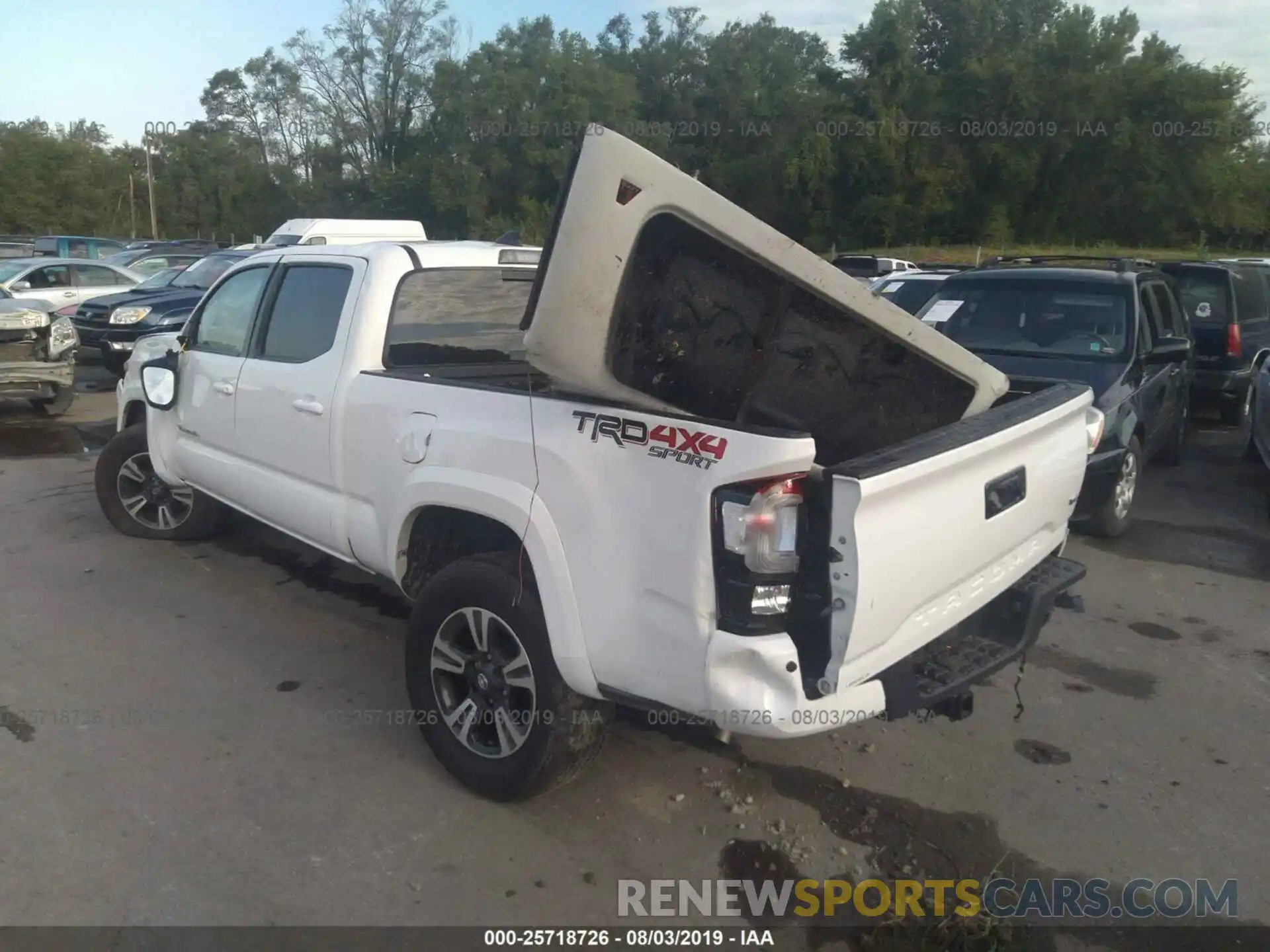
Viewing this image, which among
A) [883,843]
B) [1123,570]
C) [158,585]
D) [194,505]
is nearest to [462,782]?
[883,843]

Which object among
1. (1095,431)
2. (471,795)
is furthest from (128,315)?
(1095,431)

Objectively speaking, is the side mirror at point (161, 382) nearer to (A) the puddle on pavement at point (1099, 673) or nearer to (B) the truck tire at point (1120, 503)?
(A) the puddle on pavement at point (1099, 673)

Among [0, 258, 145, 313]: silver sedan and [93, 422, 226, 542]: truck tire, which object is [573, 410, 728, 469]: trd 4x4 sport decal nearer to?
[93, 422, 226, 542]: truck tire

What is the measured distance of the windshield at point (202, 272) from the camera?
1475cm

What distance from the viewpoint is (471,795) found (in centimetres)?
371

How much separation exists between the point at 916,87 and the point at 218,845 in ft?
175

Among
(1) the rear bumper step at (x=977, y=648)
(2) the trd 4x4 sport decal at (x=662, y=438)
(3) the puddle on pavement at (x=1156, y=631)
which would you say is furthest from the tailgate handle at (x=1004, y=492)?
(3) the puddle on pavement at (x=1156, y=631)

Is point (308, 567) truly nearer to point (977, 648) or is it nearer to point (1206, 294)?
point (977, 648)

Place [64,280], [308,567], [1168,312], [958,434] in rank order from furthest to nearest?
[64,280] → [1168,312] → [308,567] → [958,434]

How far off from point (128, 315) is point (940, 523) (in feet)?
42.1

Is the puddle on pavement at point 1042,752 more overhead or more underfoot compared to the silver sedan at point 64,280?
more underfoot

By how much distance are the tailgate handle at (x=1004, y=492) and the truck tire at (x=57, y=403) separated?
10.4m

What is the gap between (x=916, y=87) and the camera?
166ft

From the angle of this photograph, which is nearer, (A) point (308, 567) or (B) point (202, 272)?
(A) point (308, 567)
